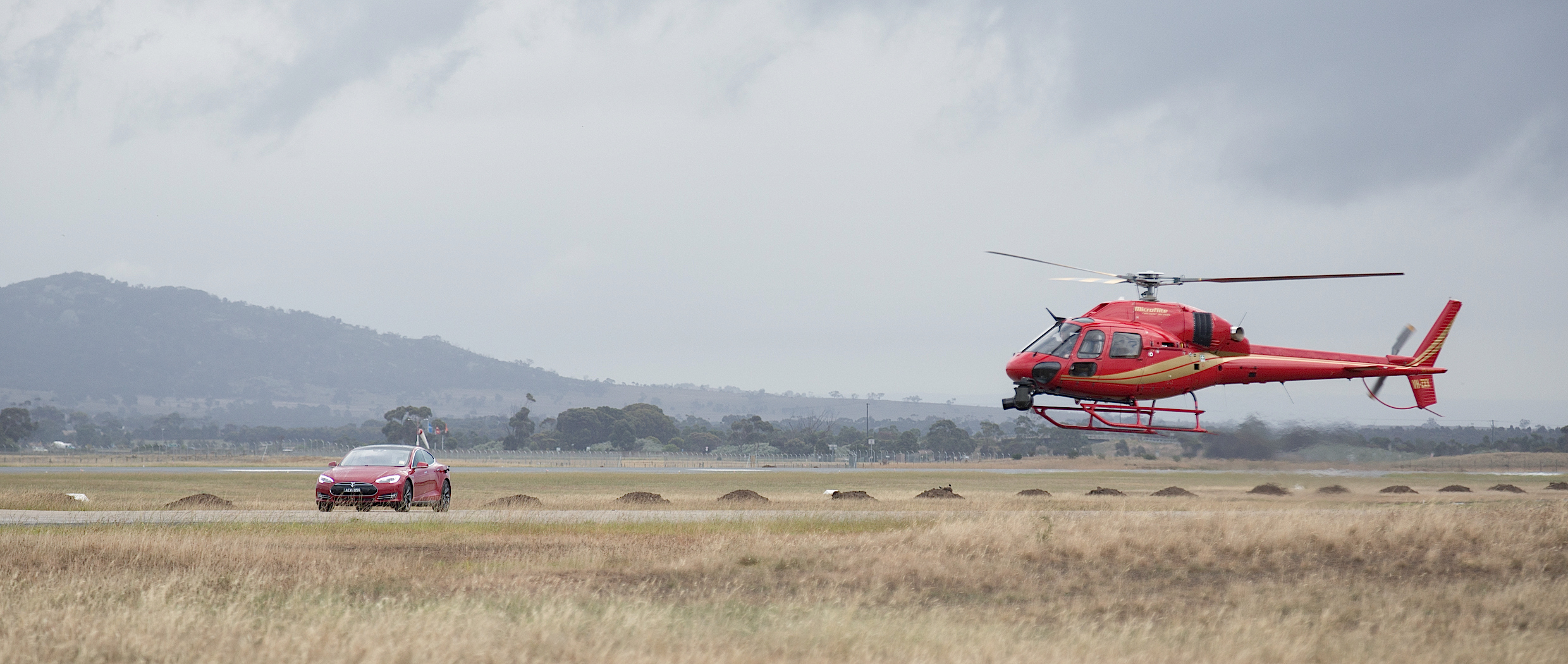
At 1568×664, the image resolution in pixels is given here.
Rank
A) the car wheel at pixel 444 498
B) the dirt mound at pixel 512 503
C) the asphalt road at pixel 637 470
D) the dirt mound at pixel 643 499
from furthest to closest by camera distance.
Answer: the asphalt road at pixel 637 470 < the dirt mound at pixel 643 499 < the dirt mound at pixel 512 503 < the car wheel at pixel 444 498

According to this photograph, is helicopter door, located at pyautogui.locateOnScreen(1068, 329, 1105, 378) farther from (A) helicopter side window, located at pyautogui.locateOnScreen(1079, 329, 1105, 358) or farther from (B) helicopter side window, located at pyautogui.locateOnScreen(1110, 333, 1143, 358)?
(B) helicopter side window, located at pyautogui.locateOnScreen(1110, 333, 1143, 358)

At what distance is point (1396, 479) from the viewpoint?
28.4 metres

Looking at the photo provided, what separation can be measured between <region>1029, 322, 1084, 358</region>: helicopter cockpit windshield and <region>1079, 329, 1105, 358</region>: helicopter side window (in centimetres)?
22

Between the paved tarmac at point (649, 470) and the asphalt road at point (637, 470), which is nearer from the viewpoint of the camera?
the paved tarmac at point (649, 470)

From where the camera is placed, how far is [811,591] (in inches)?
603

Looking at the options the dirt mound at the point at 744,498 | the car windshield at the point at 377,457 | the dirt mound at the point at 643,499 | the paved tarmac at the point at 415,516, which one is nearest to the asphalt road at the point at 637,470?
the dirt mound at the point at 744,498

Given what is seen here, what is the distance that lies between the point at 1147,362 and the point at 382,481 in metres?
17.6

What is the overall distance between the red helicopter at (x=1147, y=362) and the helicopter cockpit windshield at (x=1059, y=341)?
21mm

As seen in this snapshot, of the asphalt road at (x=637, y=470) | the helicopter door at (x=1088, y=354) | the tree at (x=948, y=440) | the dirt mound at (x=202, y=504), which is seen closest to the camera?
the helicopter door at (x=1088, y=354)

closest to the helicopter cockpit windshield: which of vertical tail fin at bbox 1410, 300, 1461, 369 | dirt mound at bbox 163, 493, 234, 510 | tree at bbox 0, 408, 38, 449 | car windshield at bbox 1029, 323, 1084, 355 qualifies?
car windshield at bbox 1029, 323, 1084, 355

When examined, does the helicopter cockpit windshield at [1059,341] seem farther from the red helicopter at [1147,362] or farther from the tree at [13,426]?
the tree at [13,426]

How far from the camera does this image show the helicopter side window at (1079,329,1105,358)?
2741cm

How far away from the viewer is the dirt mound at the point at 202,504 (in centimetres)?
2891

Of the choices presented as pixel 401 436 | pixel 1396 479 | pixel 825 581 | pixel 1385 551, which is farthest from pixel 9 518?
pixel 401 436
